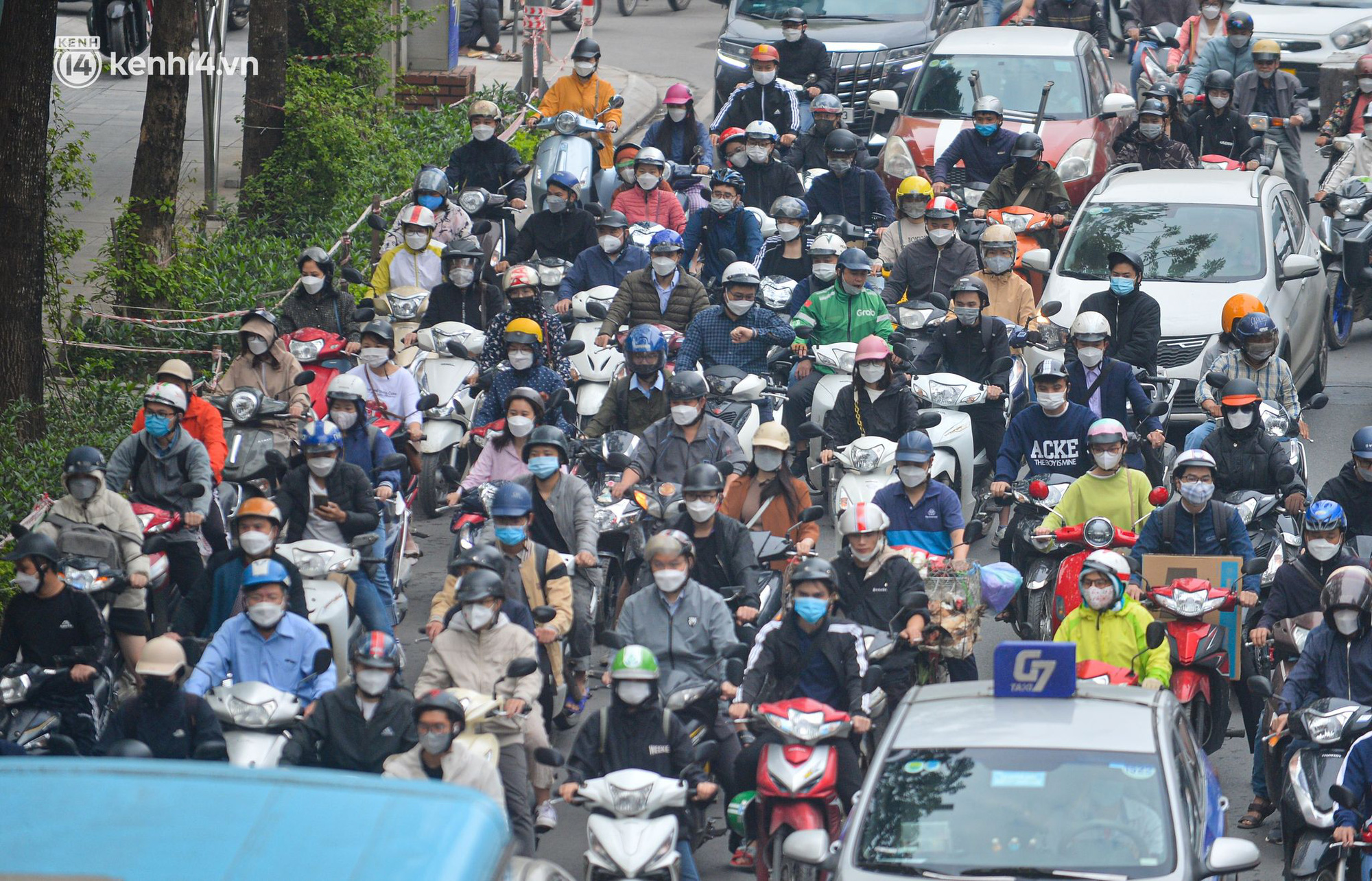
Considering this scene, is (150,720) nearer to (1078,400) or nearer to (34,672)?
(34,672)

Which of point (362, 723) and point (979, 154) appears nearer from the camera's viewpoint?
point (362, 723)

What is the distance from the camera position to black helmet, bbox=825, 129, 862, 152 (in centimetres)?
1917

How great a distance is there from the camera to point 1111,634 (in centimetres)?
1092

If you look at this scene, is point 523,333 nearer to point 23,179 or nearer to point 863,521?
point 23,179

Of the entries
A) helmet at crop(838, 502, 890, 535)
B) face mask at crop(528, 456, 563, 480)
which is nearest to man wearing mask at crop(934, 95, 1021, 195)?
face mask at crop(528, 456, 563, 480)

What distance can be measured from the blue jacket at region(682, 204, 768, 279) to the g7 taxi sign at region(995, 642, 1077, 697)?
991 cm

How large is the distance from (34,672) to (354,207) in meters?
11.7

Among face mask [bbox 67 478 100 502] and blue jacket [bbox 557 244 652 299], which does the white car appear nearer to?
blue jacket [bbox 557 244 652 299]

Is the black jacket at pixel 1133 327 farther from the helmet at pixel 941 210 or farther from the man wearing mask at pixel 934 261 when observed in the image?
the helmet at pixel 941 210

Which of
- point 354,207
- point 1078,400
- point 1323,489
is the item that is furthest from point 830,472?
point 354,207

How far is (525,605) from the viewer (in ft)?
37.3

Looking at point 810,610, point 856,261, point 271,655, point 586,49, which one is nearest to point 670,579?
point 810,610

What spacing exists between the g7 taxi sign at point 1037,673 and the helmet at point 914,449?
411 centimetres

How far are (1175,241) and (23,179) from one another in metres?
9.21
